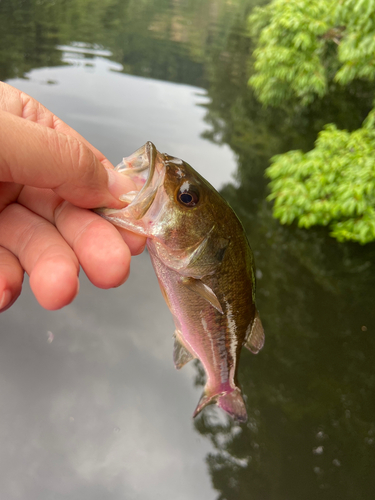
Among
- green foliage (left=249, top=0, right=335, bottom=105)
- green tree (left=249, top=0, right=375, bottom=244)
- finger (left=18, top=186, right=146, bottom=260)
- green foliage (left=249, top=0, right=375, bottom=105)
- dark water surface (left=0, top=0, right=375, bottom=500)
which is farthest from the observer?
green foliage (left=249, top=0, right=335, bottom=105)

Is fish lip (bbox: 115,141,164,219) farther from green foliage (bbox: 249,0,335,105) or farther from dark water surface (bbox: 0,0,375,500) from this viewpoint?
green foliage (bbox: 249,0,335,105)

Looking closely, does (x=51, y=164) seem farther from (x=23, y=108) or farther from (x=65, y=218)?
(x=23, y=108)

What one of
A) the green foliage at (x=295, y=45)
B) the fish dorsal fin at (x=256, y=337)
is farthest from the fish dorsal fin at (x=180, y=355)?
the green foliage at (x=295, y=45)

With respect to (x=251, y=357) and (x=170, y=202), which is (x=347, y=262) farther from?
(x=170, y=202)

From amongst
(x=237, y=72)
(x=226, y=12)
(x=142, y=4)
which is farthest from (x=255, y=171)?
(x=226, y=12)

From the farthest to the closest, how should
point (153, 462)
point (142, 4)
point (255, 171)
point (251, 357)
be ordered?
1. point (142, 4)
2. point (255, 171)
3. point (251, 357)
4. point (153, 462)

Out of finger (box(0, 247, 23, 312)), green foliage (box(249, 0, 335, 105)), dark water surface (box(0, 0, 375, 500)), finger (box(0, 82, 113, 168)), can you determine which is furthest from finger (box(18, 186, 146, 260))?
green foliage (box(249, 0, 335, 105))

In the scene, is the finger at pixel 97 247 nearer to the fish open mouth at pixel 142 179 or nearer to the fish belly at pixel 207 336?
the fish open mouth at pixel 142 179
